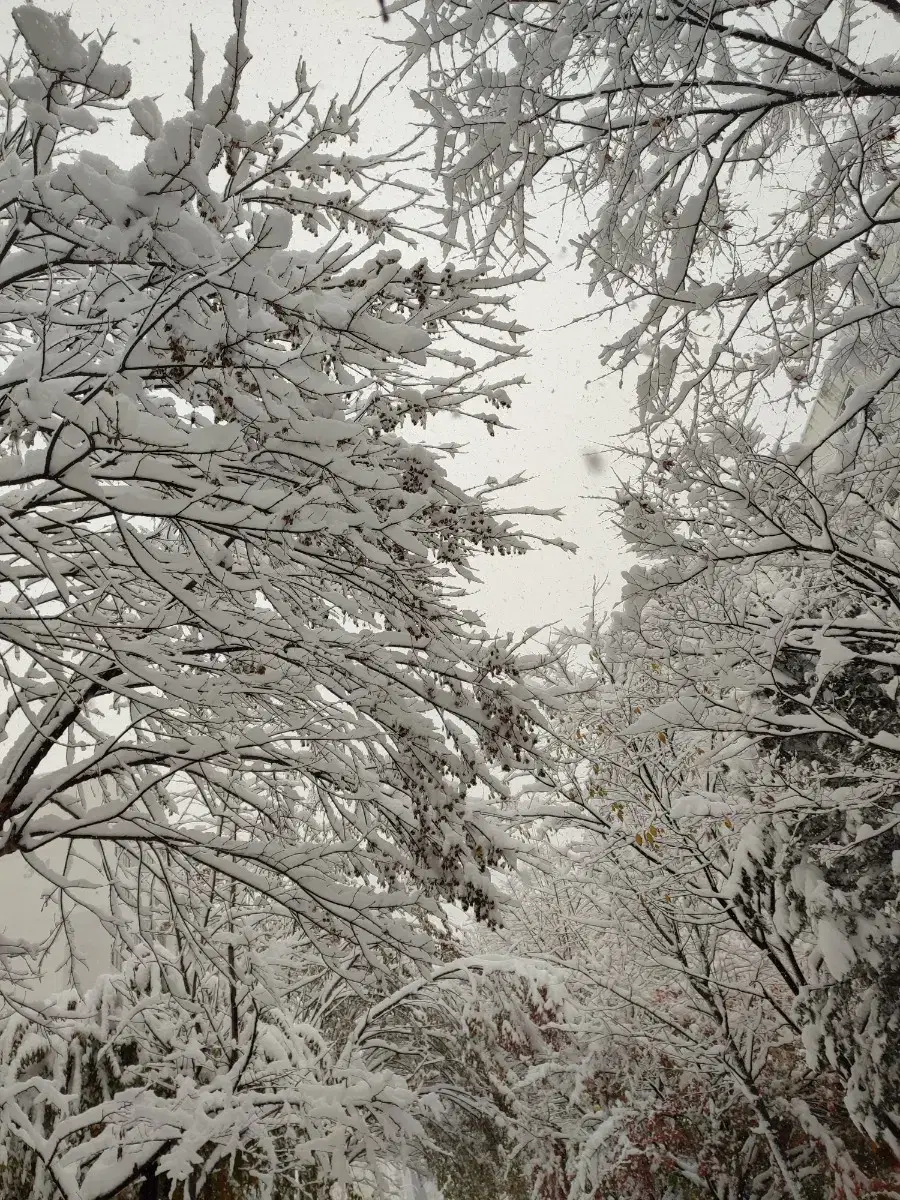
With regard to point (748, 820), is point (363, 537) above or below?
above

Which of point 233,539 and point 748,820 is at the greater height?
point 233,539

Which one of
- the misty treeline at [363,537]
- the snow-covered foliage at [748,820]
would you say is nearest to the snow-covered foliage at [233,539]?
the misty treeline at [363,537]

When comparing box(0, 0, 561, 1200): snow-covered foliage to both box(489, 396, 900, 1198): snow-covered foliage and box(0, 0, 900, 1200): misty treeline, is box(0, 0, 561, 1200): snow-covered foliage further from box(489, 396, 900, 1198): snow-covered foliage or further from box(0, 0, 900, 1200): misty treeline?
box(489, 396, 900, 1198): snow-covered foliage

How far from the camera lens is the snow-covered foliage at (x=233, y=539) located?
6.03 ft

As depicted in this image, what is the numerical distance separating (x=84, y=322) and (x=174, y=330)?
1.43ft

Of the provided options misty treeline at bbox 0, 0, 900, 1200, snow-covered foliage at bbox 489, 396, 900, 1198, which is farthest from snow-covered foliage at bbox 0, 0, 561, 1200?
snow-covered foliage at bbox 489, 396, 900, 1198

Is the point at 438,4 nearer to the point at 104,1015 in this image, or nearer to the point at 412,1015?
the point at 104,1015

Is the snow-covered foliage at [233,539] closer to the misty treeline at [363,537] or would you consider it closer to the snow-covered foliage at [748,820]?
the misty treeline at [363,537]

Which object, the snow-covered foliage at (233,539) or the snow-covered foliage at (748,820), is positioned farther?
the snow-covered foliage at (748,820)

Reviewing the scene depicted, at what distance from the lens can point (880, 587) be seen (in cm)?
361

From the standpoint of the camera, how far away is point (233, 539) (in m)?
2.54

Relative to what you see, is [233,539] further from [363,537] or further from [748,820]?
[748,820]

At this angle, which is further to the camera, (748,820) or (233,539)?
(748,820)

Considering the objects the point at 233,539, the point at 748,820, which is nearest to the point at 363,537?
the point at 233,539
